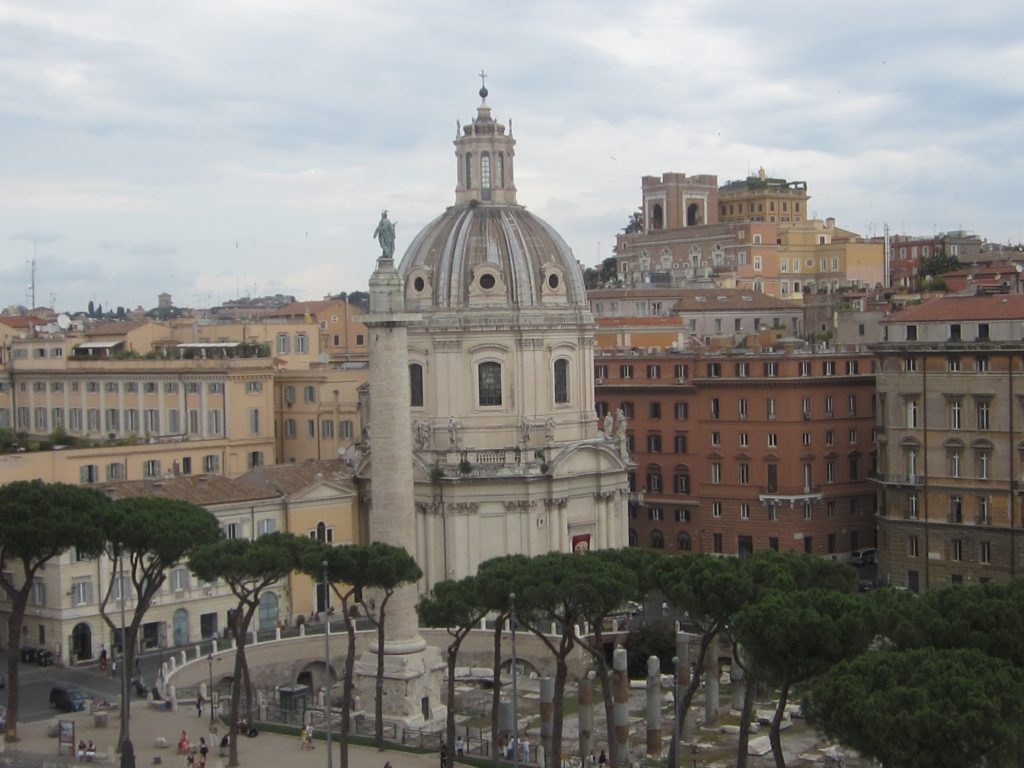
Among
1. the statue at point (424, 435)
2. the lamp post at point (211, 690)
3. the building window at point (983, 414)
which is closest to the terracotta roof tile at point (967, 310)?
the building window at point (983, 414)

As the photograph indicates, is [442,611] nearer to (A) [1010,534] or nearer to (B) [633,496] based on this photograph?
(A) [1010,534]

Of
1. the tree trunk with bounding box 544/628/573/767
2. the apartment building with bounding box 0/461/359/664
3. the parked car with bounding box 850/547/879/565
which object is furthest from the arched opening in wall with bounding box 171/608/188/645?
the parked car with bounding box 850/547/879/565

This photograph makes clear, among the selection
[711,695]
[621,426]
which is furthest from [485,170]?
[711,695]

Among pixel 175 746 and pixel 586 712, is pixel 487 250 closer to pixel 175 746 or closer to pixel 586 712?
pixel 586 712

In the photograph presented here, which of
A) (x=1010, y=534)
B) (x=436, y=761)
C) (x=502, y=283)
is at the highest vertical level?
(x=502, y=283)

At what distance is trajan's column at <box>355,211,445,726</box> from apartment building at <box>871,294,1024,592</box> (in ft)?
76.4

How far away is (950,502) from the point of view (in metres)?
66.9

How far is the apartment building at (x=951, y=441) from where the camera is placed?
65.0 meters

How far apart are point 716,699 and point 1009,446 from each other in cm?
1756

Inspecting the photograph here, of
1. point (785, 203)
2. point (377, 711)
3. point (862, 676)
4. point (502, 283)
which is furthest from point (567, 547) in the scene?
point (785, 203)

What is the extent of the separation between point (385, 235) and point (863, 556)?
31771mm

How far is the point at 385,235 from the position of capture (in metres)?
53.8

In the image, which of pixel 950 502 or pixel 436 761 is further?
pixel 950 502

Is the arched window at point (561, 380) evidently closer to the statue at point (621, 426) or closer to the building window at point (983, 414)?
the statue at point (621, 426)
